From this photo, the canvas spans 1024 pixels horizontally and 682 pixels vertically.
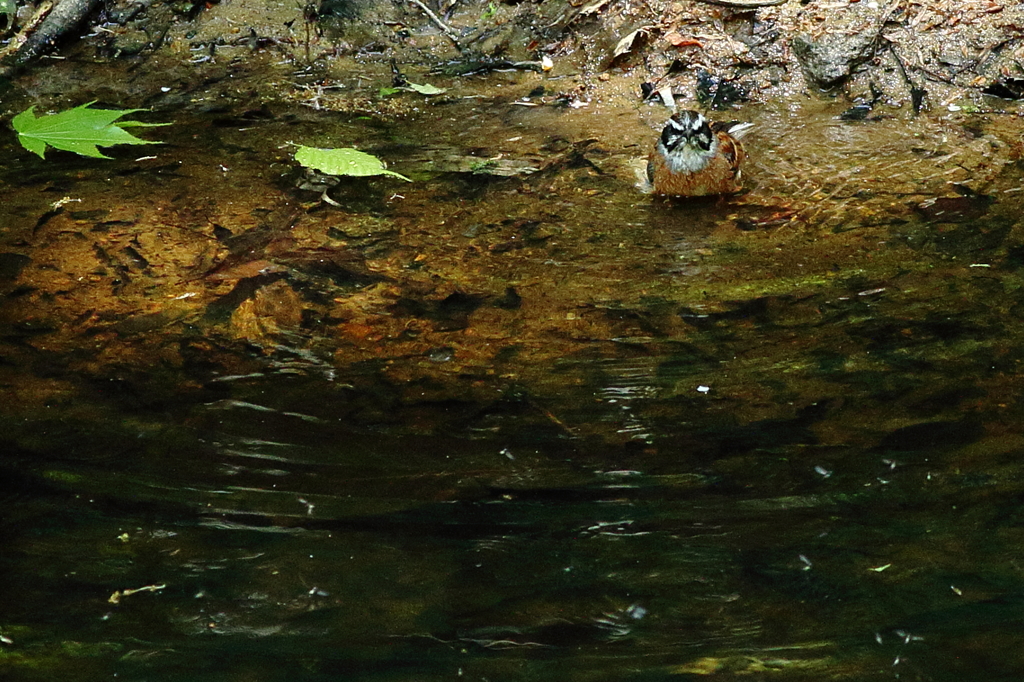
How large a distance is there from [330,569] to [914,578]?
4.54ft

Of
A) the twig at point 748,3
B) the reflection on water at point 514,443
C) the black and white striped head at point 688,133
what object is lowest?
the reflection on water at point 514,443

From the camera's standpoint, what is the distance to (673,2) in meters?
6.48

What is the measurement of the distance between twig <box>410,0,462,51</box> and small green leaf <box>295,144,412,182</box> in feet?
7.39

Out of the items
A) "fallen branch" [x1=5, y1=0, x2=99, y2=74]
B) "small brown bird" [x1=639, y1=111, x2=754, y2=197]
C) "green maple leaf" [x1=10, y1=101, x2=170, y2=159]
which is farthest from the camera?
"fallen branch" [x1=5, y1=0, x2=99, y2=74]

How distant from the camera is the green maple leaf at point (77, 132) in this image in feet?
16.0

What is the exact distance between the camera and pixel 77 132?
4.98m

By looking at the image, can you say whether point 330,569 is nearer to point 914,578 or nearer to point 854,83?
point 914,578

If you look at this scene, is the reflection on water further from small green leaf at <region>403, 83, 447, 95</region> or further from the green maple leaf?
small green leaf at <region>403, 83, 447, 95</region>

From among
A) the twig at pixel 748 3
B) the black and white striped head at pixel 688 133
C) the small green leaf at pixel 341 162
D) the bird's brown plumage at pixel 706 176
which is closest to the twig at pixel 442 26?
the twig at pixel 748 3

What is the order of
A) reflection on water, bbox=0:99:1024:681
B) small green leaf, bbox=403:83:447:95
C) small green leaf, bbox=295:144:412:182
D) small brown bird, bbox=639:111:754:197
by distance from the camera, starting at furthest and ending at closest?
1. small green leaf, bbox=403:83:447:95
2. small green leaf, bbox=295:144:412:182
3. small brown bird, bbox=639:111:754:197
4. reflection on water, bbox=0:99:1024:681

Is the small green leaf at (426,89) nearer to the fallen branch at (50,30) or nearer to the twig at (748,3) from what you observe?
the twig at (748,3)

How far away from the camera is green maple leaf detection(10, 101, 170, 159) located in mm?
4863

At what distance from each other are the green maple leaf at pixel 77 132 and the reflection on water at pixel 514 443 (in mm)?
645

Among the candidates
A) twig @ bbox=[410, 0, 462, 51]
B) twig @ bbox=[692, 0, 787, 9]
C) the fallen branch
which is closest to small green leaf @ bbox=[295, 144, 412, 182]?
twig @ bbox=[410, 0, 462, 51]
